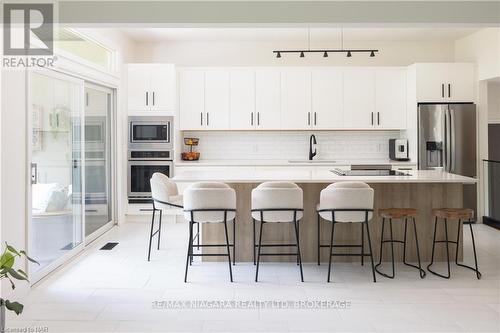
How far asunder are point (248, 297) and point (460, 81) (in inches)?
202

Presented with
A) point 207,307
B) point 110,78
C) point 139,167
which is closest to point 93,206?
point 139,167

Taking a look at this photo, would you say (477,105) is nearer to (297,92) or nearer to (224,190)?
(297,92)

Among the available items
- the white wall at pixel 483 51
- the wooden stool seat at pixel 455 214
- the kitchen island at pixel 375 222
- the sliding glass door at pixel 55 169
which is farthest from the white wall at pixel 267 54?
the wooden stool seat at pixel 455 214

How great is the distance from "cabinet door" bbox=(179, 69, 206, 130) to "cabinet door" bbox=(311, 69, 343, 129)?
1.82m

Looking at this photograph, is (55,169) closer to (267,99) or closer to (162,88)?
(162,88)

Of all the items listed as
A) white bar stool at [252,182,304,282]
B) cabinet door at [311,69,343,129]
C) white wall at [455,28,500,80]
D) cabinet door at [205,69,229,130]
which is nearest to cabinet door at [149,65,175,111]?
cabinet door at [205,69,229,130]

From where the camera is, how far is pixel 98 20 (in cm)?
354

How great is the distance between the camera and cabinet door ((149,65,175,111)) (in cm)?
686

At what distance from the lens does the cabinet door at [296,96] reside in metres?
7.07

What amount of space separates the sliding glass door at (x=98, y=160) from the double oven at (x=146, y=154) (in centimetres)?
37

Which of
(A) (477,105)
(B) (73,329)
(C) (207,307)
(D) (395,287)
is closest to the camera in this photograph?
(B) (73,329)

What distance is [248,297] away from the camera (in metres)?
3.72

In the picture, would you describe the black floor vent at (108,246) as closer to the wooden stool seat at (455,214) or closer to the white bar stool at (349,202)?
the white bar stool at (349,202)

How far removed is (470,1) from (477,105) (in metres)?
3.75
